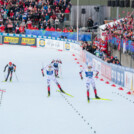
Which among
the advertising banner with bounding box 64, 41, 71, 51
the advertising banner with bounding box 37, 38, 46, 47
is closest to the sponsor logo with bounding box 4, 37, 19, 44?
the advertising banner with bounding box 37, 38, 46, 47

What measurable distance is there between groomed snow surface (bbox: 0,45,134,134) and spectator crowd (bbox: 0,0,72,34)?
1650 cm

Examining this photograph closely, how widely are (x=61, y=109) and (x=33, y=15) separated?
27.9 metres

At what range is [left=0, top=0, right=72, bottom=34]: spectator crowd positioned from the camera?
4350cm

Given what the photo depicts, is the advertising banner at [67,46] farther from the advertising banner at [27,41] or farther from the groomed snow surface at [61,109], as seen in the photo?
the groomed snow surface at [61,109]

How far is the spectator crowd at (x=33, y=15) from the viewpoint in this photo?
1713 inches

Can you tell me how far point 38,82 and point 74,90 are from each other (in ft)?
10.9

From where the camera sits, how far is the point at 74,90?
882 inches

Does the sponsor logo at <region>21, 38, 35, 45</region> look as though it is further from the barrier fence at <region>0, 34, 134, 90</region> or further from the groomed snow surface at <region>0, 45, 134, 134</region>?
the groomed snow surface at <region>0, 45, 134, 134</region>

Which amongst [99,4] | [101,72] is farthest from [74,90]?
[99,4]

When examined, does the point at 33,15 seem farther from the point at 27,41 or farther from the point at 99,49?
the point at 99,49

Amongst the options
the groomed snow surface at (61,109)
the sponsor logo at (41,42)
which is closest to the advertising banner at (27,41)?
the sponsor logo at (41,42)

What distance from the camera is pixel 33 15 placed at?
147 feet

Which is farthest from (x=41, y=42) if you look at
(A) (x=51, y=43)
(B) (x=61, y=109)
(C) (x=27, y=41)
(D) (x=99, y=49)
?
(B) (x=61, y=109)

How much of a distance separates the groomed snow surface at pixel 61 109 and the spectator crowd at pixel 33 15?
16.5 metres
